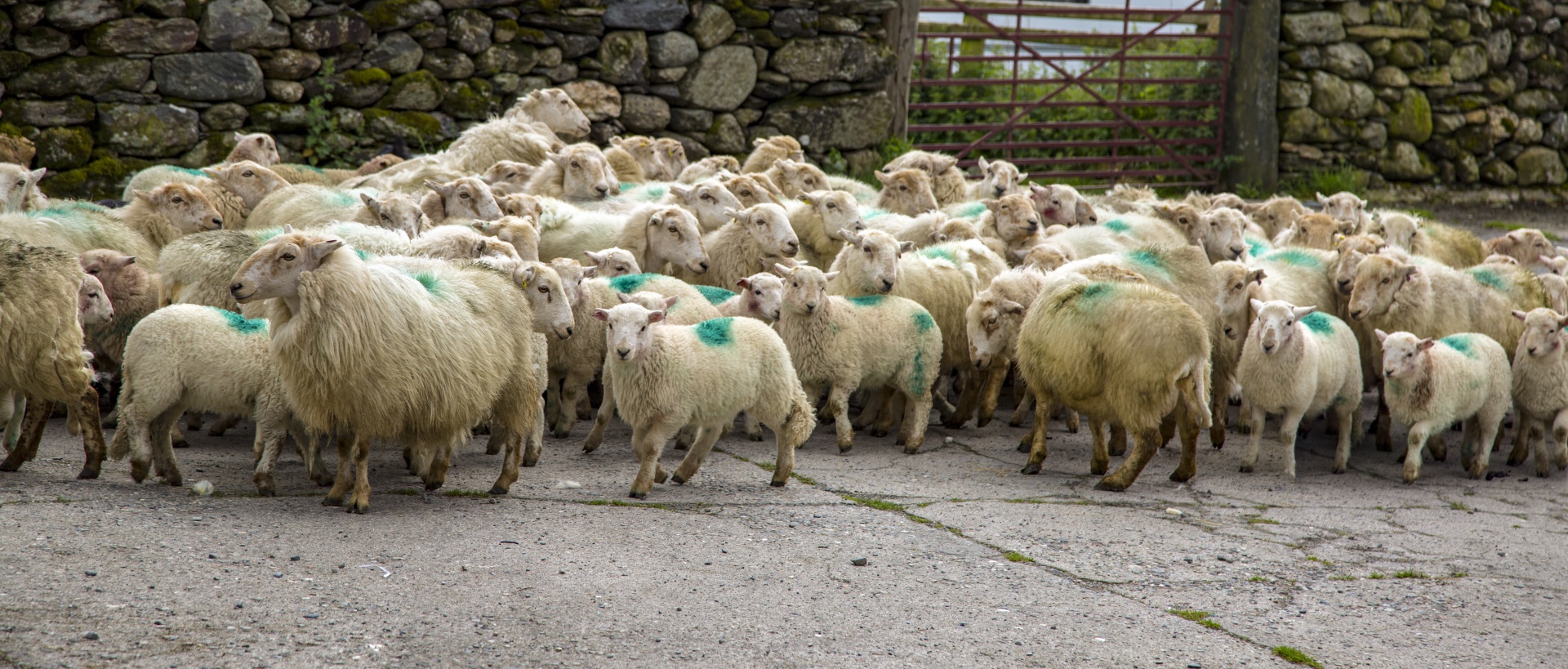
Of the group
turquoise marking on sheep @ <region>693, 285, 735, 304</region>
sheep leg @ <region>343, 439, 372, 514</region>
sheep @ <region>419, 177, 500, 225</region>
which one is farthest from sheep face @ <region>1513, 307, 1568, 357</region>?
sheep leg @ <region>343, 439, 372, 514</region>

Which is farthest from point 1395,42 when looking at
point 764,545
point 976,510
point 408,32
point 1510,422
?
point 764,545

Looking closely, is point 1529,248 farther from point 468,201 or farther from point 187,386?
point 187,386

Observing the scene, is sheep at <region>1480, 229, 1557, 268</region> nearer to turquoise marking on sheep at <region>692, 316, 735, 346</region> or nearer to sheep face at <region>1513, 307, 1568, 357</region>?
sheep face at <region>1513, 307, 1568, 357</region>

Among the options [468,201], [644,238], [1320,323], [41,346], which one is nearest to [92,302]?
[41,346]

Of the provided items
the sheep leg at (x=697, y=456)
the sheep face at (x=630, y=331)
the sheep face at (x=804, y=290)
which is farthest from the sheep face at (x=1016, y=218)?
the sheep face at (x=630, y=331)

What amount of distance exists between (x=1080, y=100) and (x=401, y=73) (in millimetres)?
8838

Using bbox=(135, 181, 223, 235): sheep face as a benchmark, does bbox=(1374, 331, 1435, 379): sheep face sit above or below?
below

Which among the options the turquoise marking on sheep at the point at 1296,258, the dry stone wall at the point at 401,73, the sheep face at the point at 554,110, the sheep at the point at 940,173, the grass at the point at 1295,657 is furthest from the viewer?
the sheep face at the point at 554,110

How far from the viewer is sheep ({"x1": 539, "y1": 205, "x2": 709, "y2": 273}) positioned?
8008mm

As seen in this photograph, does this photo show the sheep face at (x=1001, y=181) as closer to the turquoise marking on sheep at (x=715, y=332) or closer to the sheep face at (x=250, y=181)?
the turquoise marking on sheep at (x=715, y=332)

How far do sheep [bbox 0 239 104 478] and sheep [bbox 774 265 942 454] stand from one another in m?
3.33

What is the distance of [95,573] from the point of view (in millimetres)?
4242

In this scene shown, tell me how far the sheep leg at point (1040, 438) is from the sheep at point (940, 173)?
175 inches

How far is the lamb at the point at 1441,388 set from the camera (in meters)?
6.97
